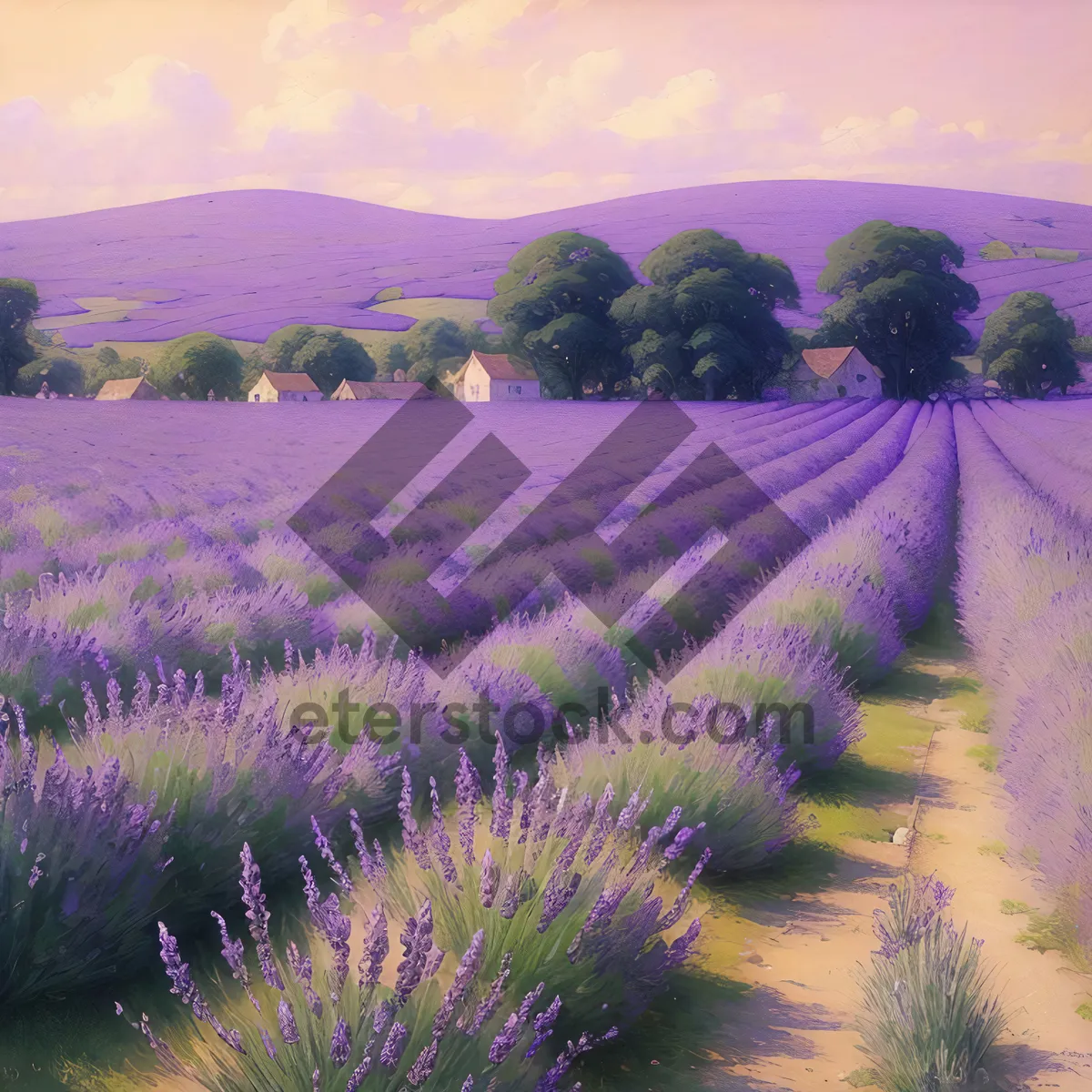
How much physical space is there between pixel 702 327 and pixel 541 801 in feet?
147

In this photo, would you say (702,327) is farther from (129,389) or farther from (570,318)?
(129,389)

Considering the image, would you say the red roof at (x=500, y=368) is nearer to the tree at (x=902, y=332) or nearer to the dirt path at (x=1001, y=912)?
the tree at (x=902, y=332)

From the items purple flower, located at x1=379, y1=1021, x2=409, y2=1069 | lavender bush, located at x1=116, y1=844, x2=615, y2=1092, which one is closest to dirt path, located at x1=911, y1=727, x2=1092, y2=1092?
lavender bush, located at x1=116, y1=844, x2=615, y2=1092

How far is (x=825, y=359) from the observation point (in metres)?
57.5

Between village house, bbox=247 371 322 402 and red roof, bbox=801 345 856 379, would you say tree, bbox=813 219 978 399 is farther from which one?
village house, bbox=247 371 322 402

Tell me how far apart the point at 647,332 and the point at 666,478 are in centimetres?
3214

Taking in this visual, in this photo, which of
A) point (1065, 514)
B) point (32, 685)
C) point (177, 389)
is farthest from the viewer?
point (177, 389)

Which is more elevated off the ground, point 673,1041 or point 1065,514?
point 1065,514

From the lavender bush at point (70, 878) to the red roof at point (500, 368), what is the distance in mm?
53699

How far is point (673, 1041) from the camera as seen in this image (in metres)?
2.64

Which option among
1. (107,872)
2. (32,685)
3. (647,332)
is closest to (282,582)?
(32,685)

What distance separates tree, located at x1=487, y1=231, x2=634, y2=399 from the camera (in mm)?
48719

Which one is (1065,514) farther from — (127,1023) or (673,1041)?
(127,1023)

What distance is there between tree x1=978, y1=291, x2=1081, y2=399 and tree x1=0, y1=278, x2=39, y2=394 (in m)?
51.0
